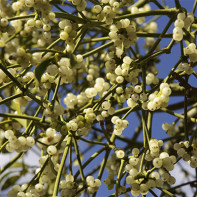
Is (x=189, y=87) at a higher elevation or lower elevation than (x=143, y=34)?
lower

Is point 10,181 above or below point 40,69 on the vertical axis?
above

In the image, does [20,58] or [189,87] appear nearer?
[20,58]

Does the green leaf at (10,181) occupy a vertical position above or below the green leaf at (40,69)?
above

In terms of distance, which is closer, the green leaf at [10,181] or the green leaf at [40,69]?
the green leaf at [40,69]

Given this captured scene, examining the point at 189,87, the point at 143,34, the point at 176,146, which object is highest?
the point at 143,34

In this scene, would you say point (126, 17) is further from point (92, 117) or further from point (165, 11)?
point (92, 117)

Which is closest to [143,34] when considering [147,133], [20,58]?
[147,133]

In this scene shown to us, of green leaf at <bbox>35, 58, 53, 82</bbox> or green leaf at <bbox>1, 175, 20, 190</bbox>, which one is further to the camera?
green leaf at <bbox>1, 175, 20, 190</bbox>

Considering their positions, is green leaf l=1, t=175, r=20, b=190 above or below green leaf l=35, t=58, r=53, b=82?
above

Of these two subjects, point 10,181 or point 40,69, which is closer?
point 40,69

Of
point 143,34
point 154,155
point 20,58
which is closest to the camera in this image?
point 20,58

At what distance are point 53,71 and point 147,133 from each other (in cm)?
27

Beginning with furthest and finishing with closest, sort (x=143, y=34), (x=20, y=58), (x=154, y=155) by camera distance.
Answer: (x=143, y=34)
(x=154, y=155)
(x=20, y=58)

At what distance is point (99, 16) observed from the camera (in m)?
0.87
